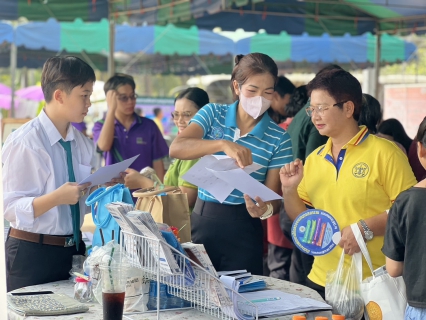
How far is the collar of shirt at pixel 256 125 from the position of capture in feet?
8.84

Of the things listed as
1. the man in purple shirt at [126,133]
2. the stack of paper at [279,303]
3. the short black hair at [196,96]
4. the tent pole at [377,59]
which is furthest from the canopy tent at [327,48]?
the stack of paper at [279,303]

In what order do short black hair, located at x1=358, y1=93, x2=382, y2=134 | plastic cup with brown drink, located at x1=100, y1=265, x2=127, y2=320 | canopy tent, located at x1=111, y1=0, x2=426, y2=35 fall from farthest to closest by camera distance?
canopy tent, located at x1=111, y1=0, x2=426, y2=35 < short black hair, located at x1=358, y1=93, x2=382, y2=134 < plastic cup with brown drink, located at x1=100, y1=265, x2=127, y2=320

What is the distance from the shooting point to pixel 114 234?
2.22 m

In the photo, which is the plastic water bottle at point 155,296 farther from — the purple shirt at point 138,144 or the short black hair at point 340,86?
the purple shirt at point 138,144

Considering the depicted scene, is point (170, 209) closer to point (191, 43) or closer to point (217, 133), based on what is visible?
point (217, 133)

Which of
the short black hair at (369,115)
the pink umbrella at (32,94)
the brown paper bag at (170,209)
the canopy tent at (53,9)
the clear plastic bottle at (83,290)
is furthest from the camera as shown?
the pink umbrella at (32,94)

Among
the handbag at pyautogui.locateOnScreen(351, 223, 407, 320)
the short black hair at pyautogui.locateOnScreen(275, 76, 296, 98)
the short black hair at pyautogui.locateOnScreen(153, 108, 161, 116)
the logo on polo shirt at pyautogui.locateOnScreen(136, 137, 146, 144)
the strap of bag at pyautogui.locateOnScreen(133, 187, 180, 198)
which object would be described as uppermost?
the short black hair at pyautogui.locateOnScreen(275, 76, 296, 98)

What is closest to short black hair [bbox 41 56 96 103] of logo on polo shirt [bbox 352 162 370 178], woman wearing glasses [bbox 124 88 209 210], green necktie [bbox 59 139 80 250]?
green necktie [bbox 59 139 80 250]

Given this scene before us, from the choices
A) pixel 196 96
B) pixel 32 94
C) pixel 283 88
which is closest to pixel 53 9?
pixel 283 88

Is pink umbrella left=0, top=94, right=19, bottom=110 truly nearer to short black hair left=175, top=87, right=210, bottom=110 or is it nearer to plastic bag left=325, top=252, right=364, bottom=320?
short black hair left=175, top=87, right=210, bottom=110

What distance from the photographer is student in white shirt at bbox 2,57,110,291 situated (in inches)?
92.7

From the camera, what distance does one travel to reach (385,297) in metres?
2.21

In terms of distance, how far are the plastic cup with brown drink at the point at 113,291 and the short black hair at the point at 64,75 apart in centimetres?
89

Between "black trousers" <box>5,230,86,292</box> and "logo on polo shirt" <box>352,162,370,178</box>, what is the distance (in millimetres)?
1181
